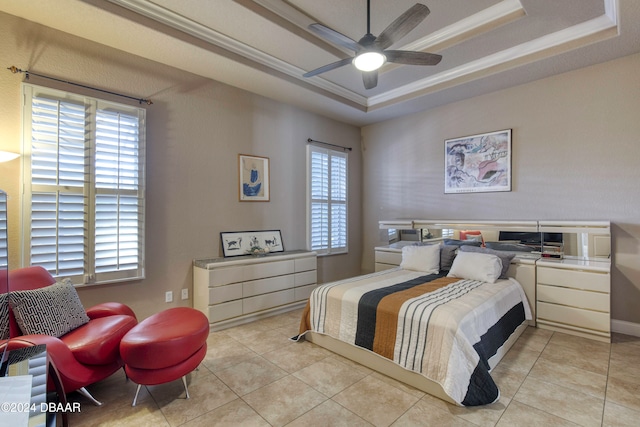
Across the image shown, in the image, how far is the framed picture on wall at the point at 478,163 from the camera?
3973 millimetres

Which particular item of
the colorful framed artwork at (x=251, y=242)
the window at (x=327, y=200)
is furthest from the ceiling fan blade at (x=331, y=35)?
the colorful framed artwork at (x=251, y=242)

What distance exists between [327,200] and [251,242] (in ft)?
5.18

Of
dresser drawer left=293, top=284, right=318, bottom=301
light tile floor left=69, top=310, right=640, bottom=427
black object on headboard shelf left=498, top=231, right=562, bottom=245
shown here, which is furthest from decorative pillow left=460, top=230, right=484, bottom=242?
dresser drawer left=293, top=284, right=318, bottom=301

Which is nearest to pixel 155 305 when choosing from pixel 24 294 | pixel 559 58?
pixel 24 294

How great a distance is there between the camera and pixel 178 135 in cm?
346

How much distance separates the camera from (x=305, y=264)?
4258 mm

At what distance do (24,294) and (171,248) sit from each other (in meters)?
1.43

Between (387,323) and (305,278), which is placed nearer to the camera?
(387,323)

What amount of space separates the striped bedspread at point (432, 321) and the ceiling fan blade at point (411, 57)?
204 cm

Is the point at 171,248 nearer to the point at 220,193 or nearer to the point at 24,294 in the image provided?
the point at 220,193

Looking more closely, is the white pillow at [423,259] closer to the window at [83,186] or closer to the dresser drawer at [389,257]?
the dresser drawer at [389,257]

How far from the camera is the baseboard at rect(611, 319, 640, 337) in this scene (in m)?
3.12

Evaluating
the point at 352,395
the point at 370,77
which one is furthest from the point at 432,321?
the point at 370,77

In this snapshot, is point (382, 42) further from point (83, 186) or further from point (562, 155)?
point (83, 186)
